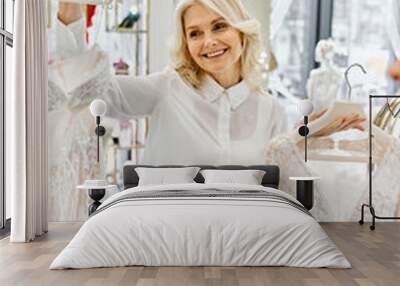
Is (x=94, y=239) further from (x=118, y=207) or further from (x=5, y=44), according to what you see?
(x=5, y=44)

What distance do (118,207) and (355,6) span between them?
428cm

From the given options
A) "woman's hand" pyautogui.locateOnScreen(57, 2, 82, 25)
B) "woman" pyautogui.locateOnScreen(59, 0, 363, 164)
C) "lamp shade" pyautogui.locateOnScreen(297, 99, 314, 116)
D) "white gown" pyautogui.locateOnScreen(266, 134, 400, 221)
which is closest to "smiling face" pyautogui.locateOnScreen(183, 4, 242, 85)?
"woman" pyautogui.locateOnScreen(59, 0, 363, 164)

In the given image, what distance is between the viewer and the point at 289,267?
14.6 feet

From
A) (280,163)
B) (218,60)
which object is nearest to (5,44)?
(218,60)

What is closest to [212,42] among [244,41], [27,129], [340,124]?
[244,41]

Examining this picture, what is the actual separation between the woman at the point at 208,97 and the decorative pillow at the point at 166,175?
1.34 feet

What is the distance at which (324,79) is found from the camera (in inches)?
284

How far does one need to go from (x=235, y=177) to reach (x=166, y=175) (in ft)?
2.60

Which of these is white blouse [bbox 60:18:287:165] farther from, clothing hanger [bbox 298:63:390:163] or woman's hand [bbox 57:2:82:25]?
clothing hanger [bbox 298:63:390:163]

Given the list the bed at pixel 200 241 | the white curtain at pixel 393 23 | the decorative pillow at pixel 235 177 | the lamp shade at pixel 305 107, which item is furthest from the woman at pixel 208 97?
the bed at pixel 200 241

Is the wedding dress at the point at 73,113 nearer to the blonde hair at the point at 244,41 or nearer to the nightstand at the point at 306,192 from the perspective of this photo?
the blonde hair at the point at 244,41

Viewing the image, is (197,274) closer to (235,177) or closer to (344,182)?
(235,177)

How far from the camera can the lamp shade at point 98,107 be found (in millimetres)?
6746

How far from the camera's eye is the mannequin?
7.20 m
